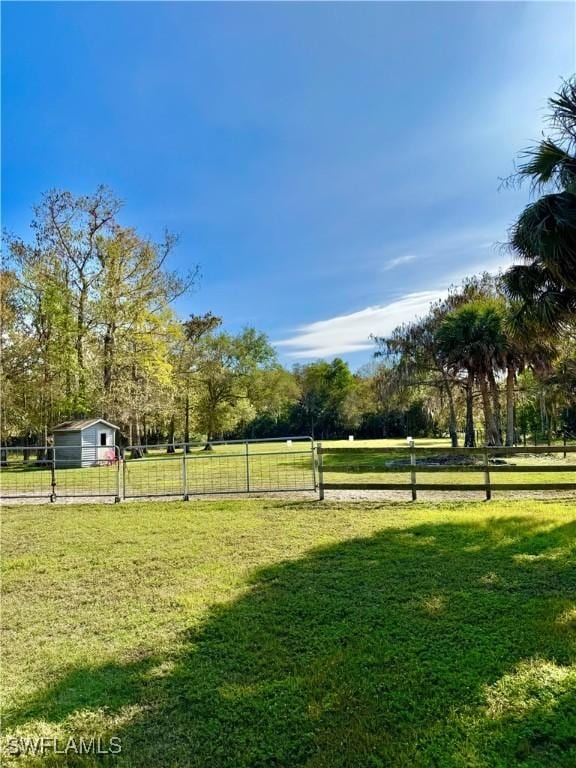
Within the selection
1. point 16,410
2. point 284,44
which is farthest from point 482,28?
point 16,410

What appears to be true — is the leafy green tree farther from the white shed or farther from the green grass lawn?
the green grass lawn

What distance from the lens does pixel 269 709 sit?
2.22 metres

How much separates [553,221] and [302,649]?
7.81 meters

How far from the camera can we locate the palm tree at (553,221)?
7422 mm

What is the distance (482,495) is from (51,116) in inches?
471

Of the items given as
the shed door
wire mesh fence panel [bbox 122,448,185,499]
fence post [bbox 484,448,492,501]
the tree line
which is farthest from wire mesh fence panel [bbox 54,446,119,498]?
fence post [bbox 484,448,492,501]

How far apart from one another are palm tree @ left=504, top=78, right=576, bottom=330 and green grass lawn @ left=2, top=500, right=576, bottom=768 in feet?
15.2

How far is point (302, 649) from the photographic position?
281 cm

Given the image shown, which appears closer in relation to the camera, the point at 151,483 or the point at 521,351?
the point at 151,483

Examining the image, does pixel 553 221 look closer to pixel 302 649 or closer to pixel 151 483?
pixel 302 649

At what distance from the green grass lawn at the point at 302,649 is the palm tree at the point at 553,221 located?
15.2 ft

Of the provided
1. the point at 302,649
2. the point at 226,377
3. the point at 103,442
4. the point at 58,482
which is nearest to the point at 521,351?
the point at 58,482

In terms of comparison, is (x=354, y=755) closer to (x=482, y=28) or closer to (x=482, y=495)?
(x=482, y=495)

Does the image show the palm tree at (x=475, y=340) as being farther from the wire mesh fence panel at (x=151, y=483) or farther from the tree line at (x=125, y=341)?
the wire mesh fence panel at (x=151, y=483)
